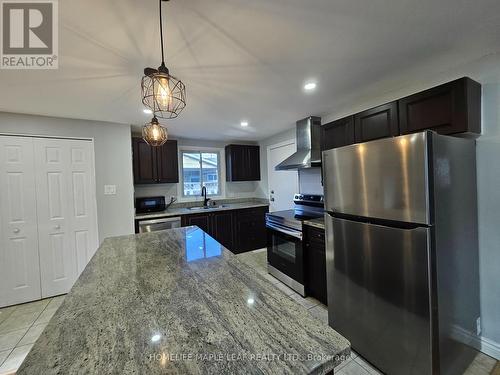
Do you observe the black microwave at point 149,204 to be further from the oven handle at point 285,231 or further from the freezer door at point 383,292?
the freezer door at point 383,292

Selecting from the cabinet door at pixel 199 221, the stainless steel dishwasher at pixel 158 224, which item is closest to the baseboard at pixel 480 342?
the cabinet door at pixel 199 221

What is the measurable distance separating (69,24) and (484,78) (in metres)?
2.96

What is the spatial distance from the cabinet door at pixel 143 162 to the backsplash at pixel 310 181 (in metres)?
2.55

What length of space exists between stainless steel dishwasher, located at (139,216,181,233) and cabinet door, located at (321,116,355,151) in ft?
8.47

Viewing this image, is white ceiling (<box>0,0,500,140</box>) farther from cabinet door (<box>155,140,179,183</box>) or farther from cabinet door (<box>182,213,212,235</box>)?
cabinet door (<box>182,213,212,235</box>)

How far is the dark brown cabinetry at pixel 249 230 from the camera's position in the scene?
4.13m

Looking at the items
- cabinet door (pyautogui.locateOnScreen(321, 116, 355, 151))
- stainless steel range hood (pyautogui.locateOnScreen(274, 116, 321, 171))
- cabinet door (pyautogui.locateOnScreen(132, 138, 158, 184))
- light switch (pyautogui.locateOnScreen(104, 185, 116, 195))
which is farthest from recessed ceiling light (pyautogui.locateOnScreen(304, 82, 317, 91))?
light switch (pyautogui.locateOnScreen(104, 185, 116, 195))

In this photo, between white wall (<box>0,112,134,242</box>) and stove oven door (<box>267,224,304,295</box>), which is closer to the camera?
stove oven door (<box>267,224,304,295</box>)

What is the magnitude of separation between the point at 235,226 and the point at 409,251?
304 centimetres

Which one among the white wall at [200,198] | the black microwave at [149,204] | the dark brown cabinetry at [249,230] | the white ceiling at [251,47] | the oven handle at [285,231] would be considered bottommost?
the dark brown cabinetry at [249,230]

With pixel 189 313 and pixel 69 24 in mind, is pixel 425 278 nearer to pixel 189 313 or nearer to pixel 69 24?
pixel 189 313

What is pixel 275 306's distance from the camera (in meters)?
0.88

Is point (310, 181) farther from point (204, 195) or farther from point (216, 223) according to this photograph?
point (204, 195)

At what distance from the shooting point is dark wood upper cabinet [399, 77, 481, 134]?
1.54 meters
